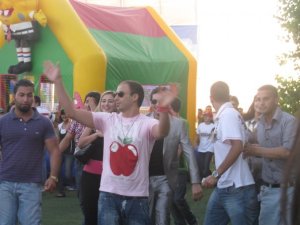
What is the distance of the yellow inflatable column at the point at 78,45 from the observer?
488 inches

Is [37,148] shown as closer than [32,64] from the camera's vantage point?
Yes

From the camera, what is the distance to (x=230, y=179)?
527 centimetres

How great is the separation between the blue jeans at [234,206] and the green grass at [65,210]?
3.10 metres

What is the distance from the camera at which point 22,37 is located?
43.2 ft

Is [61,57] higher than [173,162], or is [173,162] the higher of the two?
[61,57]

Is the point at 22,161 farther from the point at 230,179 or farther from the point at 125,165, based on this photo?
Answer: the point at 230,179

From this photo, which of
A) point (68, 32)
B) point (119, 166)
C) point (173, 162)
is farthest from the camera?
point (68, 32)

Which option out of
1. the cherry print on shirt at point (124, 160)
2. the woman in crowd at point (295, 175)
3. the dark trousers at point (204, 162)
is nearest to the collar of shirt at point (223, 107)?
the cherry print on shirt at point (124, 160)

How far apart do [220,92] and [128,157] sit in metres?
1.15

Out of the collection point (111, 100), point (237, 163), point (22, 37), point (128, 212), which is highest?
point (22, 37)

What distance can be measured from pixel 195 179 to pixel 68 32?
7407mm

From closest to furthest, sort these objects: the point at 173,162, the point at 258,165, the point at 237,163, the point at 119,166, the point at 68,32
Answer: the point at 119,166, the point at 237,163, the point at 258,165, the point at 173,162, the point at 68,32

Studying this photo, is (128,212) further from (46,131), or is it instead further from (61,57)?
(61,57)

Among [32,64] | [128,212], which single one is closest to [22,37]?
[32,64]
